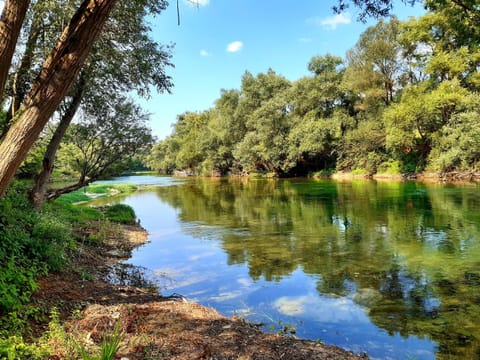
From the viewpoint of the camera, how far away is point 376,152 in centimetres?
5272

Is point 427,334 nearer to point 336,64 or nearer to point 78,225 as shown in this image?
point 78,225

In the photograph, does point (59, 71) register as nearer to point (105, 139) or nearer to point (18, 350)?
point (18, 350)

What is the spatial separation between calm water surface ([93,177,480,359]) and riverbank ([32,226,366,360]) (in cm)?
152

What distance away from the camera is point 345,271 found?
1132cm

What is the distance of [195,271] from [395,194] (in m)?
22.5

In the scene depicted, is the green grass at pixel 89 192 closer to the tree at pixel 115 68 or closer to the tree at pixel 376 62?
the tree at pixel 115 68

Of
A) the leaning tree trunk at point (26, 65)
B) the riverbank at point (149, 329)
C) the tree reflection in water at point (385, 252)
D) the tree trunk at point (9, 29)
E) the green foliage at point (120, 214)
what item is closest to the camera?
the tree trunk at point (9, 29)

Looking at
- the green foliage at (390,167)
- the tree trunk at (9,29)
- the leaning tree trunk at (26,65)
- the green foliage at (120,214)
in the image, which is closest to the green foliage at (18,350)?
the tree trunk at (9,29)

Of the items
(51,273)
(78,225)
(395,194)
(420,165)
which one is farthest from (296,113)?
(51,273)

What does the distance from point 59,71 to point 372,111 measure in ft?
178

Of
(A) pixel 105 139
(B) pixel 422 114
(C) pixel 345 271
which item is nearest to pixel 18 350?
(C) pixel 345 271

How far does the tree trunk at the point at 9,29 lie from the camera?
3.66 metres

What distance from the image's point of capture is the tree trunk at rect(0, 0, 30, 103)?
12.0 feet

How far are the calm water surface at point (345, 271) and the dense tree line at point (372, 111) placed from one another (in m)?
20.9
